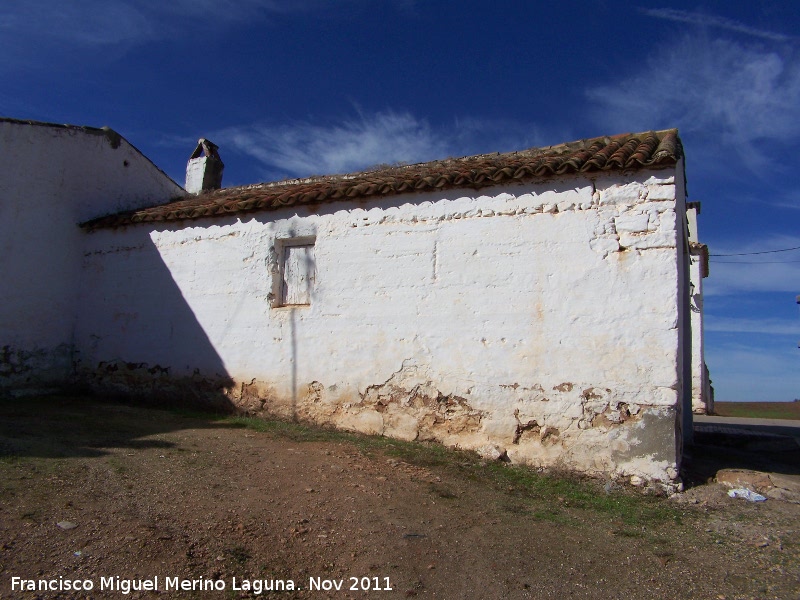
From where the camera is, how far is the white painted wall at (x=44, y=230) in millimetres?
8867

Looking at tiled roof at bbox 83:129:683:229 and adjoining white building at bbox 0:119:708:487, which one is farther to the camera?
tiled roof at bbox 83:129:683:229

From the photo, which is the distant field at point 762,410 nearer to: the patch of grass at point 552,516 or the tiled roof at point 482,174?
the tiled roof at point 482,174

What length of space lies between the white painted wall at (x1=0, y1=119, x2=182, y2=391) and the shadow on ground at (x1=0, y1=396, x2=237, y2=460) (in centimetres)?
83

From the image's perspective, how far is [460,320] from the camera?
266 inches

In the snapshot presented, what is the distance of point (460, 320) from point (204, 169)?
8644mm

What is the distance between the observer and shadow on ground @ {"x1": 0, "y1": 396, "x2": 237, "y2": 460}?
565cm

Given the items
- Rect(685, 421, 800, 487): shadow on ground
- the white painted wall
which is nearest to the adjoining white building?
the white painted wall

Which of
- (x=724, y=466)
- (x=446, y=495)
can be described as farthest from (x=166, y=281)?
(x=724, y=466)

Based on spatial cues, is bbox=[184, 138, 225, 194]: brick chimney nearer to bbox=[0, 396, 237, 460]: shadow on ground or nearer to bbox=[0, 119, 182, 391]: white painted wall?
bbox=[0, 119, 182, 391]: white painted wall

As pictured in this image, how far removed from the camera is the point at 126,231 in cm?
953

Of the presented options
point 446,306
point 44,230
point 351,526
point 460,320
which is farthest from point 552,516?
point 44,230

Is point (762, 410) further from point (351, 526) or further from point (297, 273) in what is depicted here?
point (351, 526)

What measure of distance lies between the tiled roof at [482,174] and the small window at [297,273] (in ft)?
1.99

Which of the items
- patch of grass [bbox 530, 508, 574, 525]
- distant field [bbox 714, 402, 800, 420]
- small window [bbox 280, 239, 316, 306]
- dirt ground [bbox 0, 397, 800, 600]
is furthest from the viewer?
distant field [bbox 714, 402, 800, 420]
